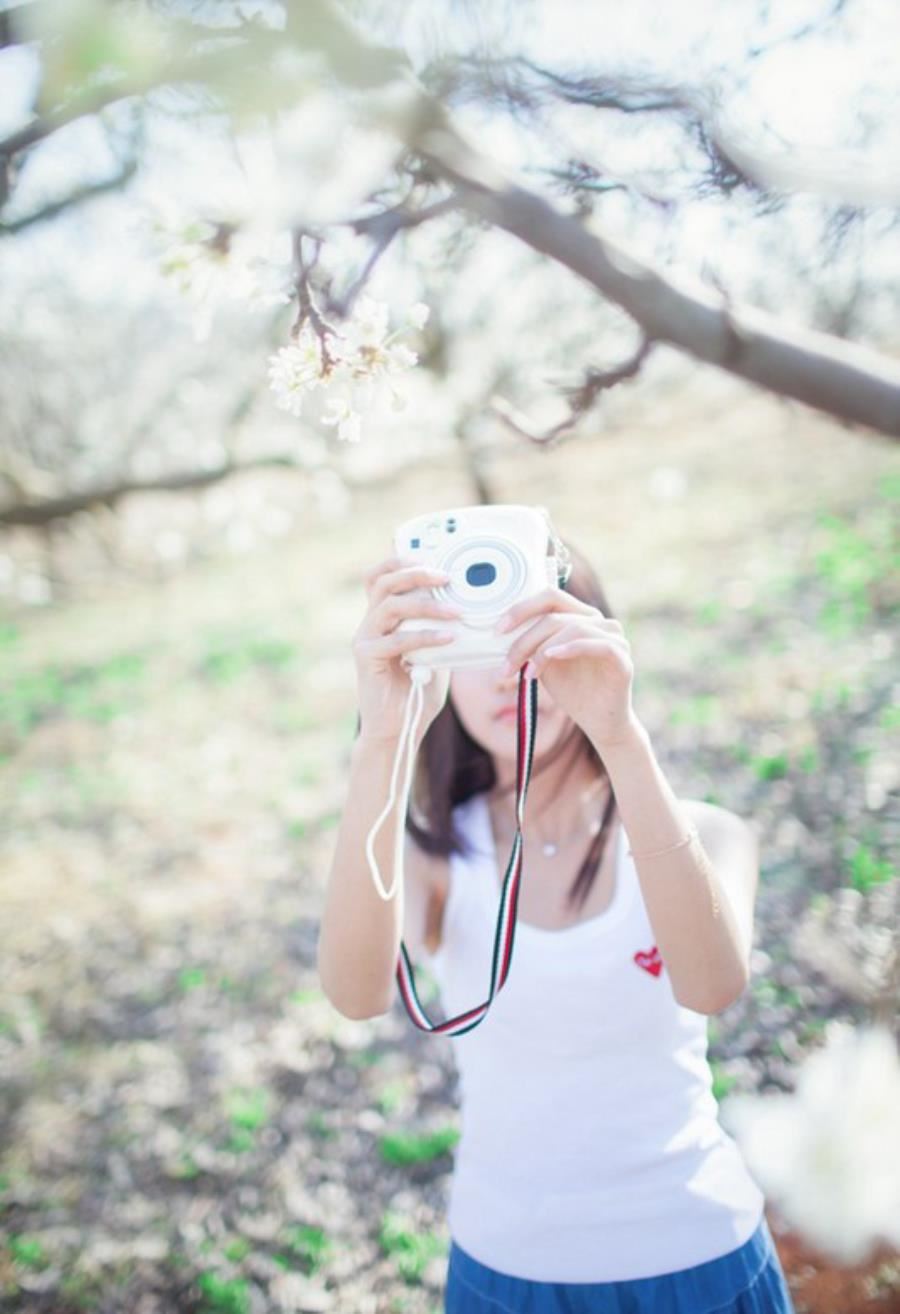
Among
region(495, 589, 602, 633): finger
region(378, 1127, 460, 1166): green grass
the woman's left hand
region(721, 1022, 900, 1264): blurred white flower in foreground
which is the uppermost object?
region(495, 589, 602, 633): finger

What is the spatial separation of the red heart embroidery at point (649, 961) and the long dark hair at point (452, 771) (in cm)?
20

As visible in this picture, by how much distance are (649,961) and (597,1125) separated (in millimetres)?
234

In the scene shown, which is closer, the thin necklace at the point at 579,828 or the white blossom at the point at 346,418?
the white blossom at the point at 346,418

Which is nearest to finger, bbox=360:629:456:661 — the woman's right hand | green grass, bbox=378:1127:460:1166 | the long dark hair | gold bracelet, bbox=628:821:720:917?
the woman's right hand

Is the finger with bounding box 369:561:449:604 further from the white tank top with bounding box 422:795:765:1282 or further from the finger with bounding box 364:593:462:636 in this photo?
the white tank top with bounding box 422:795:765:1282

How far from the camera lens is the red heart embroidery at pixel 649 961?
1.33 m

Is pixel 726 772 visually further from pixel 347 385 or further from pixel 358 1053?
pixel 347 385

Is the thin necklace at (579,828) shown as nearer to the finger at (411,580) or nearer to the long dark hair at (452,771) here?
the long dark hair at (452,771)

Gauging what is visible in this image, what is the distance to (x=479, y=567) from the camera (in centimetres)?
112

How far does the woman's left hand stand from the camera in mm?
1062

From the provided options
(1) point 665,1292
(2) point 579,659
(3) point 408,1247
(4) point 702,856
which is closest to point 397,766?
(2) point 579,659

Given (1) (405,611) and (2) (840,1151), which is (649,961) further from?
(2) (840,1151)

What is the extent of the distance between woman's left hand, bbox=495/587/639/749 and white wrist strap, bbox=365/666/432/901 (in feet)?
0.45

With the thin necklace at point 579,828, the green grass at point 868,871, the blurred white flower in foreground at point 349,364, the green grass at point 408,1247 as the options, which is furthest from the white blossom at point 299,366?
the green grass at point 868,871
